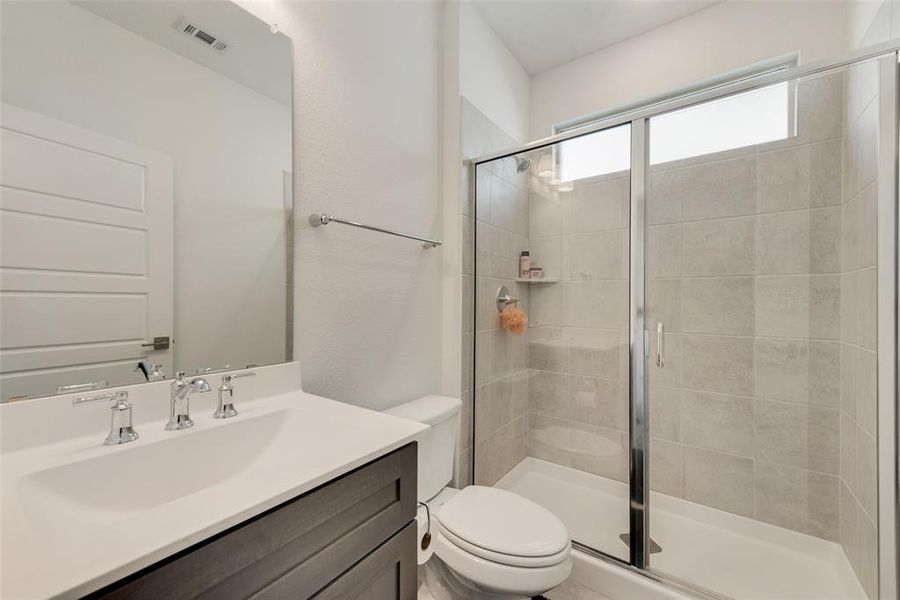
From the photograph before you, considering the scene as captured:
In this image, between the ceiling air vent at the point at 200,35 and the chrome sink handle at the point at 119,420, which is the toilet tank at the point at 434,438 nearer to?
the chrome sink handle at the point at 119,420

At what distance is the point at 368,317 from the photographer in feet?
4.65

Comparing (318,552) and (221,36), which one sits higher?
(221,36)

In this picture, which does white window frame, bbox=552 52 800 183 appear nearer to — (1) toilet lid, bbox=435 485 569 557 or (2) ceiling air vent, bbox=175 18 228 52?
(2) ceiling air vent, bbox=175 18 228 52

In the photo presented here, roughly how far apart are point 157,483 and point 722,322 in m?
2.14

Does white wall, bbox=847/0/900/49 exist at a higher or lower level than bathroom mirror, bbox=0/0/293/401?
higher

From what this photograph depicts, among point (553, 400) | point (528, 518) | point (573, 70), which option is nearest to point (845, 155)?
point (573, 70)

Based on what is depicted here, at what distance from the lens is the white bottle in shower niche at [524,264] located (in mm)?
2016

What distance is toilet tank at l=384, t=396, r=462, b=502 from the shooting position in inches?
53.9

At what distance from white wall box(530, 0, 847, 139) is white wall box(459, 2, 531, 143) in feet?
0.51

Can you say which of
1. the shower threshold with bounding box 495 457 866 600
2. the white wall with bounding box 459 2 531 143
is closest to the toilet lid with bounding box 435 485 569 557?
the shower threshold with bounding box 495 457 866 600

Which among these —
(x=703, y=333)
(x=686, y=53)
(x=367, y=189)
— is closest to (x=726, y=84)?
(x=686, y=53)

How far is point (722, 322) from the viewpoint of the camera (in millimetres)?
1793

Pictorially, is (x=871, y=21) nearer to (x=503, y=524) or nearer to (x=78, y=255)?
(x=503, y=524)

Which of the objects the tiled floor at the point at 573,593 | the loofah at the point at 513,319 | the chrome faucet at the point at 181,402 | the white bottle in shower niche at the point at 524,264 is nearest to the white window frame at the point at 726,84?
the white bottle in shower niche at the point at 524,264
